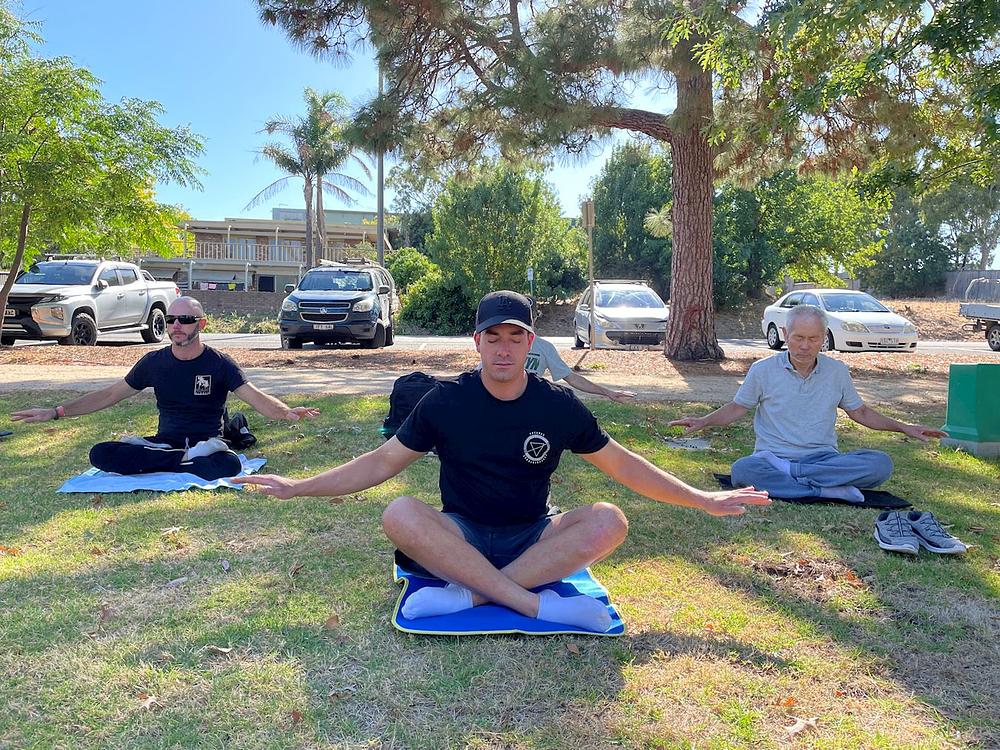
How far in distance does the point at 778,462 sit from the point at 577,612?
285cm

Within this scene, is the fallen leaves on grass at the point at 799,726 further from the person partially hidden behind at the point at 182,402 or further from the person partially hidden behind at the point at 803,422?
the person partially hidden behind at the point at 182,402

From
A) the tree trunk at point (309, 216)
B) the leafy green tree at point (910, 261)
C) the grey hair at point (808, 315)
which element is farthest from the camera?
the leafy green tree at point (910, 261)

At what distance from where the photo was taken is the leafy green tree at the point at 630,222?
3750 cm

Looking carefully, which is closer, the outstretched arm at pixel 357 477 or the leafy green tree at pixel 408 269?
the outstretched arm at pixel 357 477

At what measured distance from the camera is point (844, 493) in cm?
539

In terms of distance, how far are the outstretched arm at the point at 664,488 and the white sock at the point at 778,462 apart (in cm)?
219

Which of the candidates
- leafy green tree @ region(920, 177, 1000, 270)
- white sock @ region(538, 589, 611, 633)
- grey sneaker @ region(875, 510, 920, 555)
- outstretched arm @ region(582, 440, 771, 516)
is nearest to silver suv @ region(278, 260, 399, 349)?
grey sneaker @ region(875, 510, 920, 555)

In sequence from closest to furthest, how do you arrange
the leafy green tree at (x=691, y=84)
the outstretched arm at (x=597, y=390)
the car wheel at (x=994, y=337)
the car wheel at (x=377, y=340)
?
the outstretched arm at (x=597, y=390), the leafy green tree at (x=691, y=84), the car wheel at (x=377, y=340), the car wheel at (x=994, y=337)

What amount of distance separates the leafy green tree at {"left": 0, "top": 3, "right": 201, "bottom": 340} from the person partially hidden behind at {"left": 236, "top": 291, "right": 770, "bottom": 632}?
1201 centimetres

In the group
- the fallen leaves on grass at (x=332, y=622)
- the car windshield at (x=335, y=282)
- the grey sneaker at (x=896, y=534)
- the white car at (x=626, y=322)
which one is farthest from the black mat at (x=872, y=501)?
the car windshield at (x=335, y=282)

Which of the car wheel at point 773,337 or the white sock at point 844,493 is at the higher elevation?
the car wheel at point 773,337

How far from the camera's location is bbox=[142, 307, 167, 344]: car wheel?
17875mm

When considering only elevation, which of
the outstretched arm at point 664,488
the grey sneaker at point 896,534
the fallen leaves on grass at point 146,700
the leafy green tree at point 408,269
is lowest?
the fallen leaves on grass at point 146,700

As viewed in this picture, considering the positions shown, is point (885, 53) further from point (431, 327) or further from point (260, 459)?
point (431, 327)
